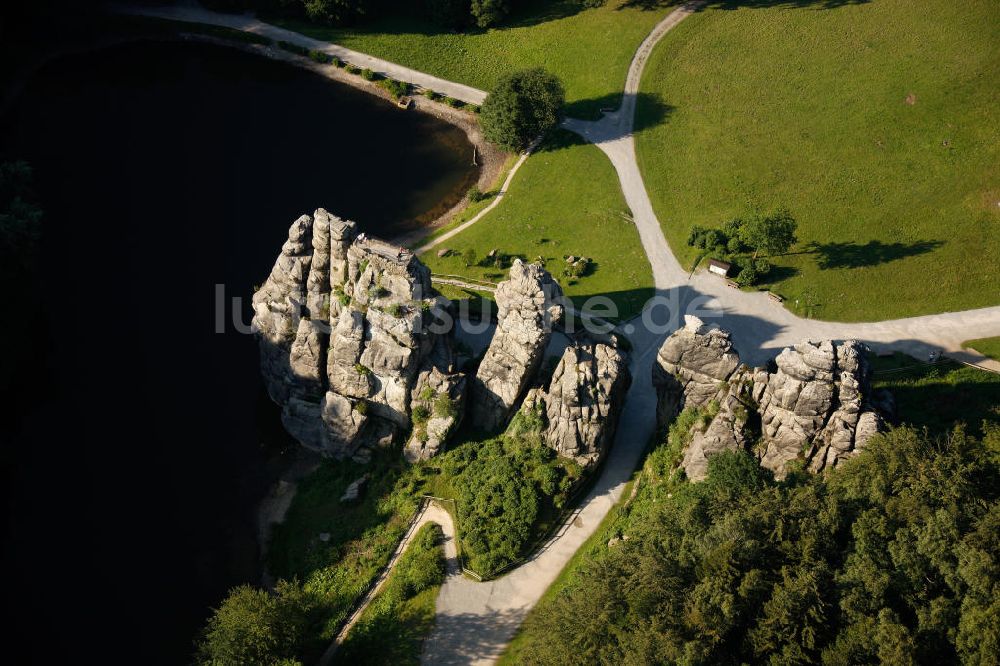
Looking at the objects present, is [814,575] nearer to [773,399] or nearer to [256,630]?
[773,399]

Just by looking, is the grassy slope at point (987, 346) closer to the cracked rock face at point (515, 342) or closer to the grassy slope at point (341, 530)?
the cracked rock face at point (515, 342)

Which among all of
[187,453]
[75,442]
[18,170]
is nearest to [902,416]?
[187,453]

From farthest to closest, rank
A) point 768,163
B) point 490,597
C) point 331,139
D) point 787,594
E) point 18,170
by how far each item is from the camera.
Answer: point 331,139
point 768,163
point 18,170
point 490,597
point 787,594

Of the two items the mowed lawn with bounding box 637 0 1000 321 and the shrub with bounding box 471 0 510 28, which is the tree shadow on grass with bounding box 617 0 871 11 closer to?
the mowed lawn with bounding box 637 0 1000 321

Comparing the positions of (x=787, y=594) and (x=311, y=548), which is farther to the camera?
(x=311, y=548)

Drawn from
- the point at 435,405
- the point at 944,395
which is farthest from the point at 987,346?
the point at 435,405

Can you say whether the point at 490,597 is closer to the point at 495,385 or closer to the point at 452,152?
the point at 495,385

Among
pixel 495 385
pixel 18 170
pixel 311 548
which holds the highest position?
pixel 18 170

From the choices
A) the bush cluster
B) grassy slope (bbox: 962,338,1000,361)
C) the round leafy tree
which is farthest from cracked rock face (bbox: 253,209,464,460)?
grassy slope (bbox: 962,338,1000,361)
